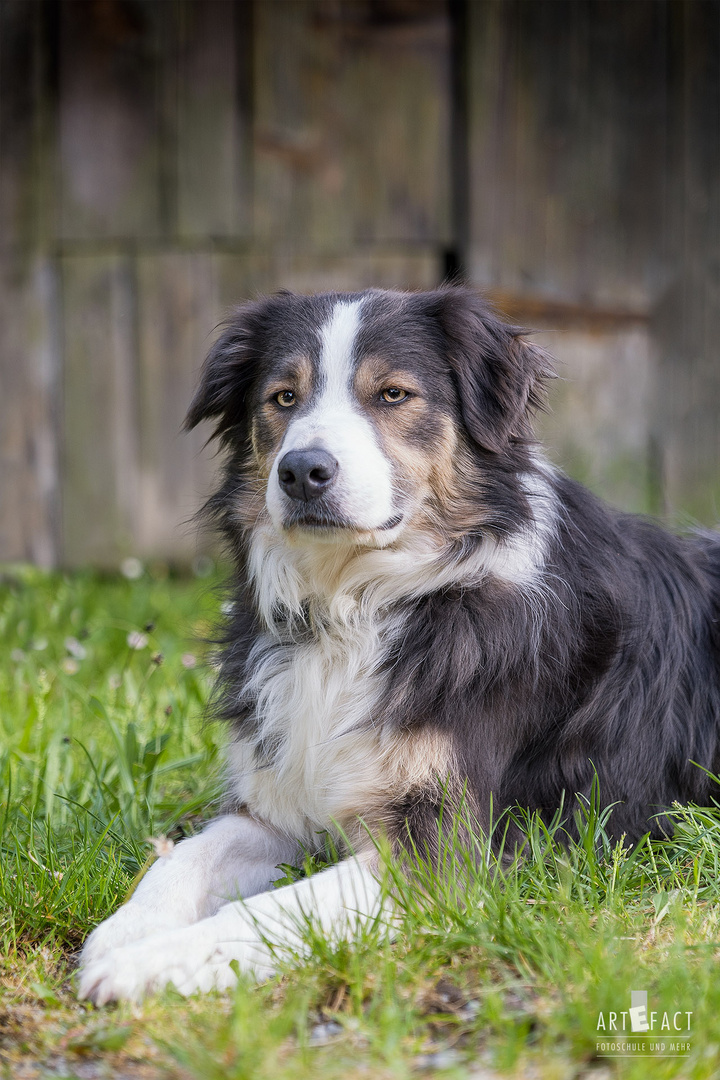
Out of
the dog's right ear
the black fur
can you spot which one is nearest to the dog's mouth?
the black fur

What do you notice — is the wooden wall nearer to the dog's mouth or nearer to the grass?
the grass

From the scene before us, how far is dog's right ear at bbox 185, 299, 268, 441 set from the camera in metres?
3.08

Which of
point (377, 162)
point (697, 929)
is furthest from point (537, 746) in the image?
point (377, 162)

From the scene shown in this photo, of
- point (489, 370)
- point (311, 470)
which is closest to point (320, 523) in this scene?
point (311, 470)

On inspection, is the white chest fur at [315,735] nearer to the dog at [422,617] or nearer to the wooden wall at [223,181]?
the dog at [422,617]

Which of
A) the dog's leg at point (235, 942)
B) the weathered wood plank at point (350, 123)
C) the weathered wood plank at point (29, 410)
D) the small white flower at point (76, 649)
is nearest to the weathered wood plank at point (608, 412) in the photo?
the weathered wood plank at point (350, 123)

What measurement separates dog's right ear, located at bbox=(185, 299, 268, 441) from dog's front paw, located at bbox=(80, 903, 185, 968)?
137 centimetres

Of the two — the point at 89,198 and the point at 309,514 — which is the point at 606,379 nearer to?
the point at 89,198

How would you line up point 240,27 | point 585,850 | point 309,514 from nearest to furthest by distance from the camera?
point 585,850, point 309,514, point 240,27

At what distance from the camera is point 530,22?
20.4 feet

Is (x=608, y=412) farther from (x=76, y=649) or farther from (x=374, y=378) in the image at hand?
(x=374, y=378)

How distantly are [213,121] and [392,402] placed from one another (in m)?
3.83

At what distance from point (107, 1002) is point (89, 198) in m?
4.91

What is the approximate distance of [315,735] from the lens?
270 centimetres
